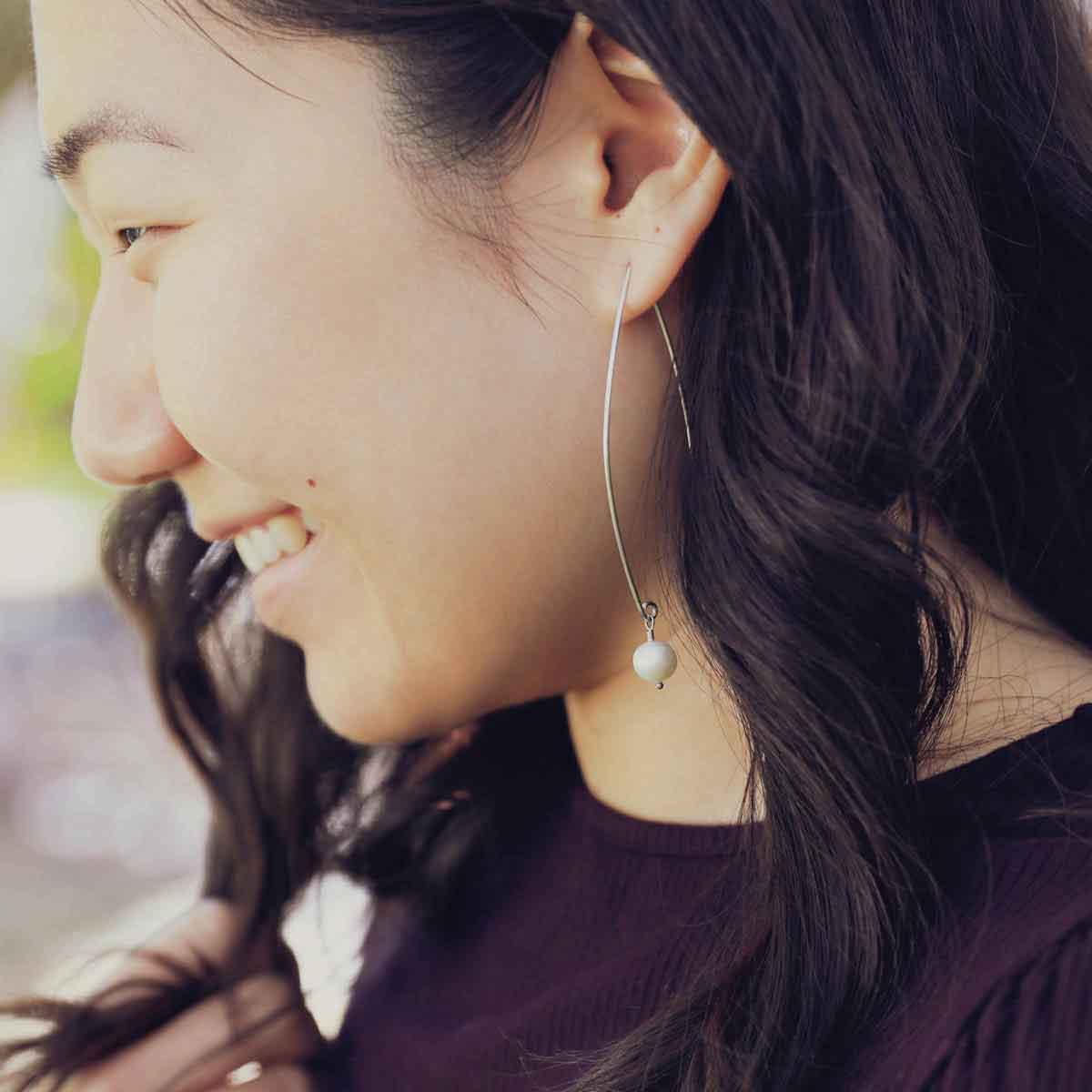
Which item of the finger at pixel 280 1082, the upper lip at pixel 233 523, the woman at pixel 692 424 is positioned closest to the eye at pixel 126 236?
the woman at pixel 692 424

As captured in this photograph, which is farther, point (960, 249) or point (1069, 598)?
point (1069, 598)

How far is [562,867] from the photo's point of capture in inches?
47.6

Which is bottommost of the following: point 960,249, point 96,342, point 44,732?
point 44,732

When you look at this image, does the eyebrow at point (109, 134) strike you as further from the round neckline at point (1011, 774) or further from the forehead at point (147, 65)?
the round neckline at point (1011, 774)

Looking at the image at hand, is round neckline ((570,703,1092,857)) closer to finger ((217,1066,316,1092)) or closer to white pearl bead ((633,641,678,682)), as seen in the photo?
white pearl bead ((633,641,678,682))

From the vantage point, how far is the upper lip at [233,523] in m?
1.05

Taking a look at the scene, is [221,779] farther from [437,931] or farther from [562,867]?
[562,867]

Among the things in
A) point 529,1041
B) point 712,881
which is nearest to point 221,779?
point 529,1041

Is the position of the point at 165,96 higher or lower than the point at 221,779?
higher

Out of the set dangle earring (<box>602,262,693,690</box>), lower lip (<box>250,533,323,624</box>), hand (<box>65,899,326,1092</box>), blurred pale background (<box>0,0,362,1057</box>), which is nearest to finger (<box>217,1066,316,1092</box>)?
hand (<box>65,899,326,1092</box>)

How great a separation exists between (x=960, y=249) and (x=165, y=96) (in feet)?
1.85

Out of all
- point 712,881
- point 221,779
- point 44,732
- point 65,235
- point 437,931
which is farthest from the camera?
point 65,235

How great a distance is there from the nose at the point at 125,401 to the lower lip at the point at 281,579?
0.39 feet

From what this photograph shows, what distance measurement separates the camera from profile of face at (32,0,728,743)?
90cm
